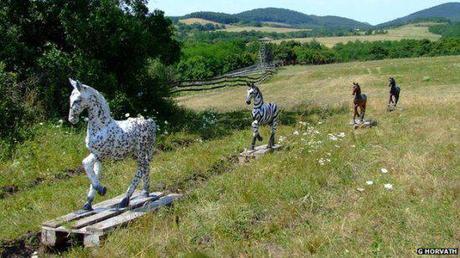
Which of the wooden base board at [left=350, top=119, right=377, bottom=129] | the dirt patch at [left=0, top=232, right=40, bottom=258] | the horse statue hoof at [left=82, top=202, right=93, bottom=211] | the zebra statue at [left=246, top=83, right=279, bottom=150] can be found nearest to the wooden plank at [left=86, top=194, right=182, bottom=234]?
the horse statue hoof at [left=82, top=202, right=93, bottom=211]

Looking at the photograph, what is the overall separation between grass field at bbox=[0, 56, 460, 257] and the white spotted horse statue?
1.09m

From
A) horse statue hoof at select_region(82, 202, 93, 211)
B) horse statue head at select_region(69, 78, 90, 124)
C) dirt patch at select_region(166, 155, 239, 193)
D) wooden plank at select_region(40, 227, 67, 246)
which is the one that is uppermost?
horse statue head at select_region(69, 78, 90, 124)

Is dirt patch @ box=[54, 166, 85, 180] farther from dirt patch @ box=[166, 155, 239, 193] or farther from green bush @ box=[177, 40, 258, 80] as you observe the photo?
green bush @ box=[177, 40, 258, 80]

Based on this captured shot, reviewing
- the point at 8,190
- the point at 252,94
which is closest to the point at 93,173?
the point at 8,190

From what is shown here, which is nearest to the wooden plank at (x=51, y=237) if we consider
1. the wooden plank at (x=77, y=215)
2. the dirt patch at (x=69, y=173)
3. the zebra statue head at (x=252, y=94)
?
the wooden plank at (x=77, y=215)

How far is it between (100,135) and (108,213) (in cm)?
138

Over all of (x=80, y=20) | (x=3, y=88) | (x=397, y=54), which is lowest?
(x=397, y=54)

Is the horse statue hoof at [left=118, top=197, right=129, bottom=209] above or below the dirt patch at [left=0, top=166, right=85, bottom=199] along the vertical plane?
above

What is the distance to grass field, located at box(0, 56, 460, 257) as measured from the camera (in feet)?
25.2

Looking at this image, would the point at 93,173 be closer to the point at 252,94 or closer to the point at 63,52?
the point at 252,94

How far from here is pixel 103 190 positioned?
8.51m

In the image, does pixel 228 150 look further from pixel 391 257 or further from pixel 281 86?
pixel 281 86

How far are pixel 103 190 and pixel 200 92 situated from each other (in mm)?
44747

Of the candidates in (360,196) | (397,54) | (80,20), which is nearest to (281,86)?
(80,20)
